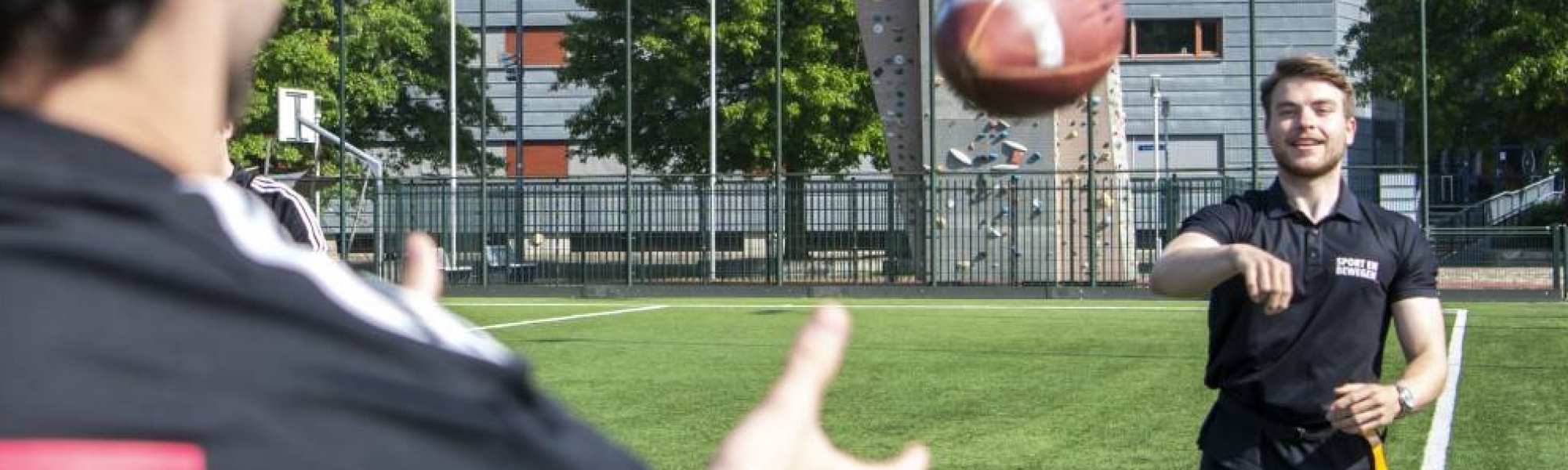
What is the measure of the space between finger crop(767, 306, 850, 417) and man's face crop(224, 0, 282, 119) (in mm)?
405

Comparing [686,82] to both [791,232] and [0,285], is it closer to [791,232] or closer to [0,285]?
[791,232]

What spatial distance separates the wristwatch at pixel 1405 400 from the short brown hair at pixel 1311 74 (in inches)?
30.4

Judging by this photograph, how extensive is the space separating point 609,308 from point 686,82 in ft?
55.6

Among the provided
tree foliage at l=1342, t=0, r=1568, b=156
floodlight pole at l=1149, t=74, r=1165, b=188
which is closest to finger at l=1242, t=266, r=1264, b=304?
tree foliage at l=1342, t=0, r=1568, b=156

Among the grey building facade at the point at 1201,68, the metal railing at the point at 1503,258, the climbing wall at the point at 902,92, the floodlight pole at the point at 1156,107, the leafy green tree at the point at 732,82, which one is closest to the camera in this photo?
the metal railing at the point at 1503,258

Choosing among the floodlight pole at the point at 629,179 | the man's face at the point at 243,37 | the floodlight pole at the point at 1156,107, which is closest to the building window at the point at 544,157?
the floodlight pole at the point at 1156,107

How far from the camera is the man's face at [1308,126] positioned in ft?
16.7

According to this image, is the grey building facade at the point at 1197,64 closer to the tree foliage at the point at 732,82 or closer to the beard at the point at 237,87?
the tree foliage at the point at 732,82

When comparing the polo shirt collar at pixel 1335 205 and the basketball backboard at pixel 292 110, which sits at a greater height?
the basketball backboard at pixel 292 110

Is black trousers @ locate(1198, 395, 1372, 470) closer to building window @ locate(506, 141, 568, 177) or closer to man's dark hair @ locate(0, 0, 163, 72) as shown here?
man's dark hair @ locate(0, 0, 163, 72)

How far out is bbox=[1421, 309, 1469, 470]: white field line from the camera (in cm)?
977

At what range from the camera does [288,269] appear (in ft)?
3.56

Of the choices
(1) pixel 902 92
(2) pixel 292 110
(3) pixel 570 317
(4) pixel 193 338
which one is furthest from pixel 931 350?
(2) pixel 292 110

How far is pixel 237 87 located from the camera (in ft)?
3.88
